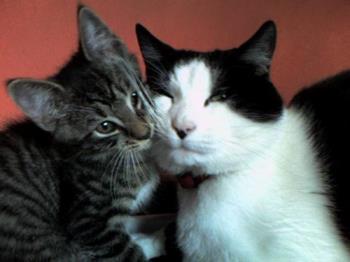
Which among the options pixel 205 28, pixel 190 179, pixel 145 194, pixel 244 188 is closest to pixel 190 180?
pixel 190 179

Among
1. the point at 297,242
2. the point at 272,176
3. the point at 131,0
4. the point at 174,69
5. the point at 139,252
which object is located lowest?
the point at 139,252

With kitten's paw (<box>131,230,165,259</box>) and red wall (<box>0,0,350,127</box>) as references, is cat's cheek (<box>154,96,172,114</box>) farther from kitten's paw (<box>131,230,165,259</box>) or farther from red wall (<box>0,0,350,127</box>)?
red wall (<box>0,0,350,127</box>)

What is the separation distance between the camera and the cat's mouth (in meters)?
0.99

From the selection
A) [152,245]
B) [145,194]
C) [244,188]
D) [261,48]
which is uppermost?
[261,48]

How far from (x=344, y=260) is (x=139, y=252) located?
474 mm

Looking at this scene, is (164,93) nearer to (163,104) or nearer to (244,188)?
(163,104)

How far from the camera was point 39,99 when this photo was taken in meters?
1.06

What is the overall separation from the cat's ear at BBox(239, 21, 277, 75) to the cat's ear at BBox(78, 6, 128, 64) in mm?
367

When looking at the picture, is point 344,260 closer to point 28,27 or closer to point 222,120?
point 222,120

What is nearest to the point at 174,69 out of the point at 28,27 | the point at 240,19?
the point at 240,19

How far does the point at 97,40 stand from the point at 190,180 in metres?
0.44

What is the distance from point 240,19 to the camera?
1615mm

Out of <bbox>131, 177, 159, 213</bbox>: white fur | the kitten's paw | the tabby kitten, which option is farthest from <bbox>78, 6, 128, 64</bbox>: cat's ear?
the kitten's paw

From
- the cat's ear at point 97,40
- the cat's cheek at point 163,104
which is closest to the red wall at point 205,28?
the cat's ear at point 97,40
